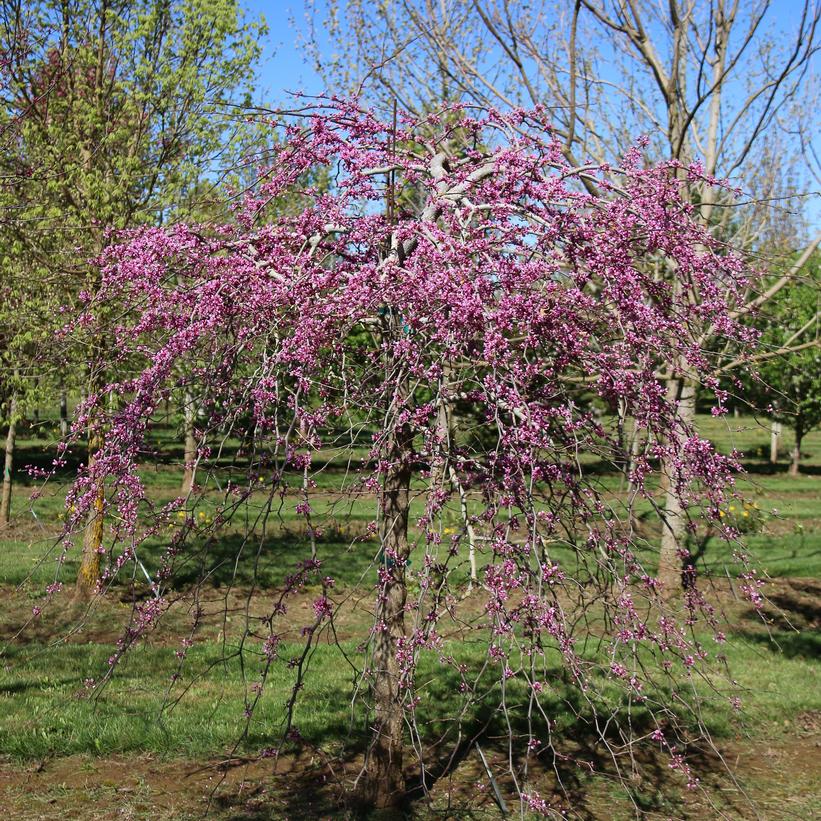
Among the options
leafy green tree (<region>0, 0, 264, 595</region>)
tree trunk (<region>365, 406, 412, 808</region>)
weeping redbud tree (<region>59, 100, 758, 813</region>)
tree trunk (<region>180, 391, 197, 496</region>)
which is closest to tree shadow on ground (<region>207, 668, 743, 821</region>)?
tree trunk (<region>365, 406, 412, 808</region>)

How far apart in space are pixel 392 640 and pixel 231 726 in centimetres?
219

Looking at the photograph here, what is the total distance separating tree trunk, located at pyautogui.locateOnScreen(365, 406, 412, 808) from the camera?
4242mm

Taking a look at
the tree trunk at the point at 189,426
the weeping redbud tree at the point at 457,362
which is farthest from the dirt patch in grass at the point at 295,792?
the tree trunk at the point at 189,426

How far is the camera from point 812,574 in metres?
12.4

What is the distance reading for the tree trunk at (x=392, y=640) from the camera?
424 centimetres

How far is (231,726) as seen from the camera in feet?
20.4

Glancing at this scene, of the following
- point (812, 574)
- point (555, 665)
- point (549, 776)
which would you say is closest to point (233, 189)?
point (555, 665)

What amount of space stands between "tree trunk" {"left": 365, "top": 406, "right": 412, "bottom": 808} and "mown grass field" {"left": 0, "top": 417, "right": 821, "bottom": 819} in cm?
22

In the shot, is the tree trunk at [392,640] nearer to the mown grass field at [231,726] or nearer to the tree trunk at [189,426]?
the mown grass field at [231,726]

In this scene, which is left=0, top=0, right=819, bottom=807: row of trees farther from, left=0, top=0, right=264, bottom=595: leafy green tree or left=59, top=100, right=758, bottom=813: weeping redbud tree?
left=0, top=0, right=264, bottom=595: leafy green tree

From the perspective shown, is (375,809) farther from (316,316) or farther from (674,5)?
(674,5)

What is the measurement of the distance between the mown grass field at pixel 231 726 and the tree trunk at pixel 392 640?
0.71 feet

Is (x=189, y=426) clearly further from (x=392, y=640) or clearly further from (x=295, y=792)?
(x=392, y=640)

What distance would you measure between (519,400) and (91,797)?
11.4 feet
